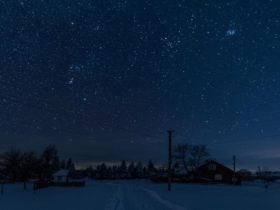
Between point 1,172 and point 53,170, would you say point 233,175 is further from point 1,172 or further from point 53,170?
point 1,172

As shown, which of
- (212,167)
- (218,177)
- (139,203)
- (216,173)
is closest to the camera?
(139,203)

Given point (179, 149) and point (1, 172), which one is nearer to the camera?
point (1, 172)

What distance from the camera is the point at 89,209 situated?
67.3 feet

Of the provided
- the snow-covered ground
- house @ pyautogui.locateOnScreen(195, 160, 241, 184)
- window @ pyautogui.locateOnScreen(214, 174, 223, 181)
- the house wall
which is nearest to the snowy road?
the snow-covered ground

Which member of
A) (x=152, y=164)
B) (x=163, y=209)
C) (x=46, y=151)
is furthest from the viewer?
(x=152, y=164)

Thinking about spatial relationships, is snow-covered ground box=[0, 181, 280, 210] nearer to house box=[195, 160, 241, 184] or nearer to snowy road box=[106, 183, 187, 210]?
snowy road box=[106, 183, 187, 210]

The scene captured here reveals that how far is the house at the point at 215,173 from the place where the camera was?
83.5m

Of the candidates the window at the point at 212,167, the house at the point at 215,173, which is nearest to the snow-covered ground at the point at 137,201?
the house at the point at 215,173

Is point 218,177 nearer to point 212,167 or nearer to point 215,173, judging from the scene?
point 215,173

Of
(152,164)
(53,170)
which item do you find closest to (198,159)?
(53,170)

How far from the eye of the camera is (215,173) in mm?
84250

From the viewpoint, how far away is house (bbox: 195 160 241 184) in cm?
8353

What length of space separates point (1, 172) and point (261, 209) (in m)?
46.8

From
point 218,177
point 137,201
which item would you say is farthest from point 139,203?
point 218,177
